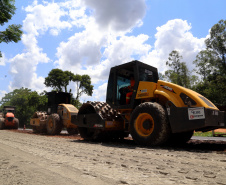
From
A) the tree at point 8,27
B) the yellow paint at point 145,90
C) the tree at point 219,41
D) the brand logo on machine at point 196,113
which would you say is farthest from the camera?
the tree at point 219,41

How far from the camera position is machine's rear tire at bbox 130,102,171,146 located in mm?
5734

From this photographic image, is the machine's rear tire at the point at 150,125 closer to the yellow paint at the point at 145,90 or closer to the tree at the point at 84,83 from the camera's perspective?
the yellow paint at the point at 145,90

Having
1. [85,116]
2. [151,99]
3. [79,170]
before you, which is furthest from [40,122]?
[79,170]

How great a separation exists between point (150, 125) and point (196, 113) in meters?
1.36

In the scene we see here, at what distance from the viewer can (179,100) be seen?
5.90m

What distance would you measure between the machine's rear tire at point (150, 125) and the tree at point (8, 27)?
31.5 feet

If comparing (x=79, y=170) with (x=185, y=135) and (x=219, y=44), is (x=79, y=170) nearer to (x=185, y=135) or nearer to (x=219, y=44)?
(x=185, y=135)

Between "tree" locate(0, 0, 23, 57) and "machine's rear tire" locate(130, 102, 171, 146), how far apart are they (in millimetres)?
9608

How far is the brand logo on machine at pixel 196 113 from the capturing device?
5.34m

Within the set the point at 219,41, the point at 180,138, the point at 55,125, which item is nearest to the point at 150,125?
the point at 180,138

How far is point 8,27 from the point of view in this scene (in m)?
12.2

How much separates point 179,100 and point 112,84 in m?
2.73

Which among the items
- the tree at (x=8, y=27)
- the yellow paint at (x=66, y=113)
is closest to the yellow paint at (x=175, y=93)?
the yellow paint at (x=66, y=113)

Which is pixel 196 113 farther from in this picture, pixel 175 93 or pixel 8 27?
pixel 8 27
